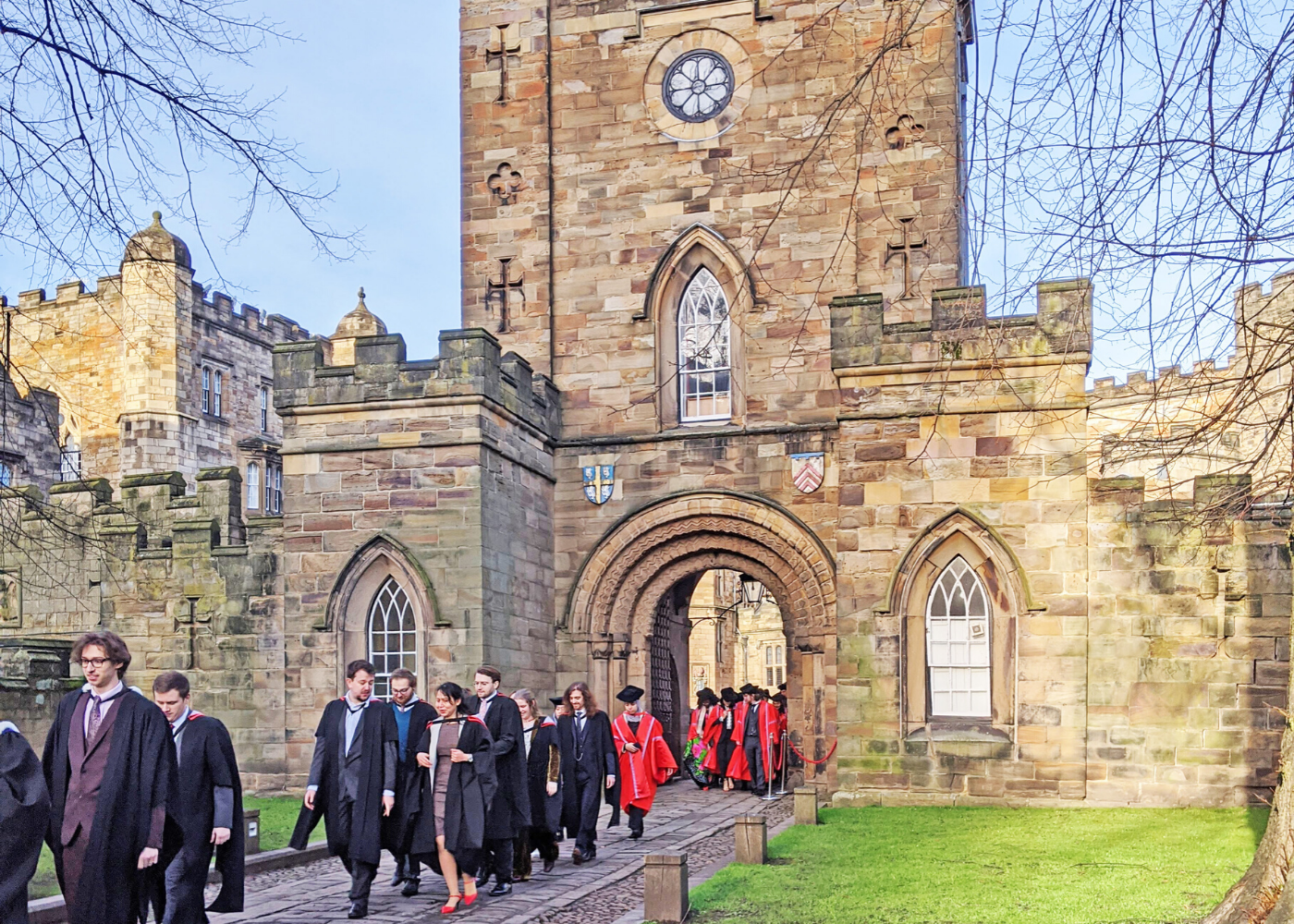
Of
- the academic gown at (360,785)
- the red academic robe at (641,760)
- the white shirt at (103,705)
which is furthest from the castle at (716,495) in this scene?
the white shirt at (103,705)

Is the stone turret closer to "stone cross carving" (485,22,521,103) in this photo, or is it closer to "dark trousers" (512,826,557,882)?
"stone cross carving" (485,22,521,103)

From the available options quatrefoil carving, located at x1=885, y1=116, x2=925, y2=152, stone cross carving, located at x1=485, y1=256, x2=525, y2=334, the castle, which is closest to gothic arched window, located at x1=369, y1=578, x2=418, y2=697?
the castle

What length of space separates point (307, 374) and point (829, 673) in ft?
25.4

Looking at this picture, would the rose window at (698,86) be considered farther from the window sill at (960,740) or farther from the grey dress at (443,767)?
the grey dress at (443,767)

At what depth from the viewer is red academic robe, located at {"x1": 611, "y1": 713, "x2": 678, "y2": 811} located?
14141 millimetres

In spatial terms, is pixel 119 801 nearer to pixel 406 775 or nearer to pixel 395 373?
pixel 406 775

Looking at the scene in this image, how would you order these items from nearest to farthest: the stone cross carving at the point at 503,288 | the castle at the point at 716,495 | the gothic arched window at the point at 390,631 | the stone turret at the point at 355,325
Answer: the castle at the point at 716,495 < the gothic arched window at the point at 390,631 < the stone cross carving at the point at 503,288 < the stone turret at the point at 355,325

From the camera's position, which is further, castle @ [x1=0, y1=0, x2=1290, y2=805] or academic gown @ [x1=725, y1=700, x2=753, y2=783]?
academic gown @ [x1=725, y1=700, x2=753, y2=783]

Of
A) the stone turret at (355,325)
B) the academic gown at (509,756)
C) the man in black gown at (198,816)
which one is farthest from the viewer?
→ the stone turret at (355,325)

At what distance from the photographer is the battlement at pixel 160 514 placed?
1908 cm

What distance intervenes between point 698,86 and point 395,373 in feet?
21.2

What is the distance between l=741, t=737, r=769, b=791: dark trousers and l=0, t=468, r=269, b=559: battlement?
7270mm

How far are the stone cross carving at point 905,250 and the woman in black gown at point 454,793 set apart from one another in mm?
9966

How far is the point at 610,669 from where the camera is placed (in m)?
19.5
